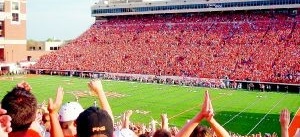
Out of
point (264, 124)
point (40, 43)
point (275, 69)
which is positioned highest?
point (40, 43)

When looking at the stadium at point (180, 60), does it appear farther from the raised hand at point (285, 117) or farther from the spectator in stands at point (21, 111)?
the spectator in stands at point (21, 111)

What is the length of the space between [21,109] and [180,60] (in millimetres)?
44603

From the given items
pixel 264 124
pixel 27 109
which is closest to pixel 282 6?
pixel 264 124

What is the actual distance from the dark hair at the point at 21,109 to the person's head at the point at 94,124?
0.50 meters

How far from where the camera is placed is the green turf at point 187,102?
23.4m

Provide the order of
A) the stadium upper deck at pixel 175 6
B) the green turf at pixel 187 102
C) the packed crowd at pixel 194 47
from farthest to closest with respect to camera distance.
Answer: the stadium upper deck at pixel 175 6 → the packed crowd at pixel 194 47 → the green turf at pixel 187 102

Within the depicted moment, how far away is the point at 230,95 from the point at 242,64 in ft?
32.1

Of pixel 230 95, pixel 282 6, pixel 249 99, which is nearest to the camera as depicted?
pixel 249 99

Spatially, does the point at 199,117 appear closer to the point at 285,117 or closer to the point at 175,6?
the point at 285,117

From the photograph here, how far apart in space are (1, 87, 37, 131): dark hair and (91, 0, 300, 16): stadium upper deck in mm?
48681

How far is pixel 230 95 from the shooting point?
3422cm

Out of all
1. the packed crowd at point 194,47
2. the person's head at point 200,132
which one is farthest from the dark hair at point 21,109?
the packed crowd at point 194,47

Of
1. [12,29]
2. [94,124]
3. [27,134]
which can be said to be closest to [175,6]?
[12,29]

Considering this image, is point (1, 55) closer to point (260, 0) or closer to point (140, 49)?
point (140, 49)
